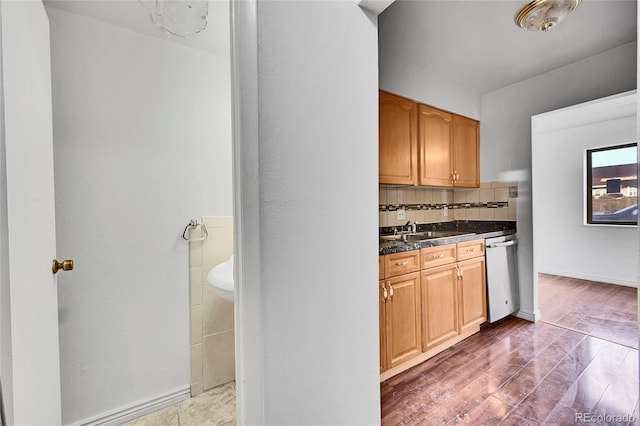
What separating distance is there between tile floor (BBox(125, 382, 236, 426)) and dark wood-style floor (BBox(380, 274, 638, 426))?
3.06 feet

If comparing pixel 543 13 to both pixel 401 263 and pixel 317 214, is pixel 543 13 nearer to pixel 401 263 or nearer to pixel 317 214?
pixel 401 263

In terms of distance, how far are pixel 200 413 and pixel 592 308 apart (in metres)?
3.99

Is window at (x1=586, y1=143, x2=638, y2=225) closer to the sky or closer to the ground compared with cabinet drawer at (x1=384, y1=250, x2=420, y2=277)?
closer to the sky

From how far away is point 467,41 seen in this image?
2154 mm

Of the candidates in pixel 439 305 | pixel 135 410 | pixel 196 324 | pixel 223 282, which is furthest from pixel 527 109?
pixel 135 410

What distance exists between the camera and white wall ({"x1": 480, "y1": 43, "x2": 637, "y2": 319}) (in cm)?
233

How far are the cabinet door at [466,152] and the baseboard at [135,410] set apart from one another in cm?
298

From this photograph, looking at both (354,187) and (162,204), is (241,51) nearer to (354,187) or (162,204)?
(354,187)

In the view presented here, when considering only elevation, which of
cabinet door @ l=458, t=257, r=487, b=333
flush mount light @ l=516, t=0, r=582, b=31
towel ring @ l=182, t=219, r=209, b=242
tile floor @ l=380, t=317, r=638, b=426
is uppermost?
flush mount light @ l=516, t=0, r=582, b=31

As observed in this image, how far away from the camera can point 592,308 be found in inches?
121

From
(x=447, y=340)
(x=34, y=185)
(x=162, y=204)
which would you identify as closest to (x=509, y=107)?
(x=447, y=340)

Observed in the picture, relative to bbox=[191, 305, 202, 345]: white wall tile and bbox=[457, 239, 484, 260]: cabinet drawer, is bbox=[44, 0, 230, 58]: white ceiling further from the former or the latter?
bbox=[457, 239, 484, 260]: cabinet drawer

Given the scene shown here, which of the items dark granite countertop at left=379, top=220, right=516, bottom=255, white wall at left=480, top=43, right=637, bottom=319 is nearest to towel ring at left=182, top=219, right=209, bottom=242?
dark granite countertop at left=379, top=220, right=516, bottom=255

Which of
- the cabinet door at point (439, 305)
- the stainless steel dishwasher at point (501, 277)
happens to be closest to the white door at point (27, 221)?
the cabinet door at point (439, 305)
